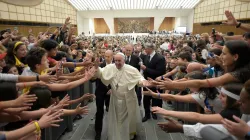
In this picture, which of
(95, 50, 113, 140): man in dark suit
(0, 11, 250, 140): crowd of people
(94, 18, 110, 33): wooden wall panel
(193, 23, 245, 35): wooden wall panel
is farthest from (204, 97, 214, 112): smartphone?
(94, 18, 110, 33): wooden wall panel

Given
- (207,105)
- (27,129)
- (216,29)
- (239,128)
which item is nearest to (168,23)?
(216,29)

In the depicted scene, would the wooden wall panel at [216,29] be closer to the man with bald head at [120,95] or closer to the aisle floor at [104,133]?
the aisle floor at [104,133]

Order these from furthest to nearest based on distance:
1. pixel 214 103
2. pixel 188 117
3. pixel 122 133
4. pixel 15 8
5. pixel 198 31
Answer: pixel 198 31 < pixel 15 8 < pixel 122 133 < pixel 214 103 < pixel 188 117

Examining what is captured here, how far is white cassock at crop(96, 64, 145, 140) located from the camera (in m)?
3.67

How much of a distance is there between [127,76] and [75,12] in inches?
1012

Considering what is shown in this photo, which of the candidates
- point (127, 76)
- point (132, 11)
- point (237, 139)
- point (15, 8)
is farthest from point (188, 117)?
point (132, 11)

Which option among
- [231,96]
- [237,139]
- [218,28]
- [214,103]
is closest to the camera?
[237,139]

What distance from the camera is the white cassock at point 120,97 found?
3.67 meters

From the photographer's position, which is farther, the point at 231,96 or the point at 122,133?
the point at 122,133

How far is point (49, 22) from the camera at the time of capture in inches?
770

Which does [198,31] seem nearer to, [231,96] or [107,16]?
[107,16]

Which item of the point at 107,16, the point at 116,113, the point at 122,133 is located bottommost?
the point at 122,133

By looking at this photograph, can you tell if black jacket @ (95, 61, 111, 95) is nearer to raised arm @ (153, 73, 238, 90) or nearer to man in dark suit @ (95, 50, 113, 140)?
man in dark suit @ (95, 50, 113, 140)

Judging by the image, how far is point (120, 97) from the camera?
145 inches
